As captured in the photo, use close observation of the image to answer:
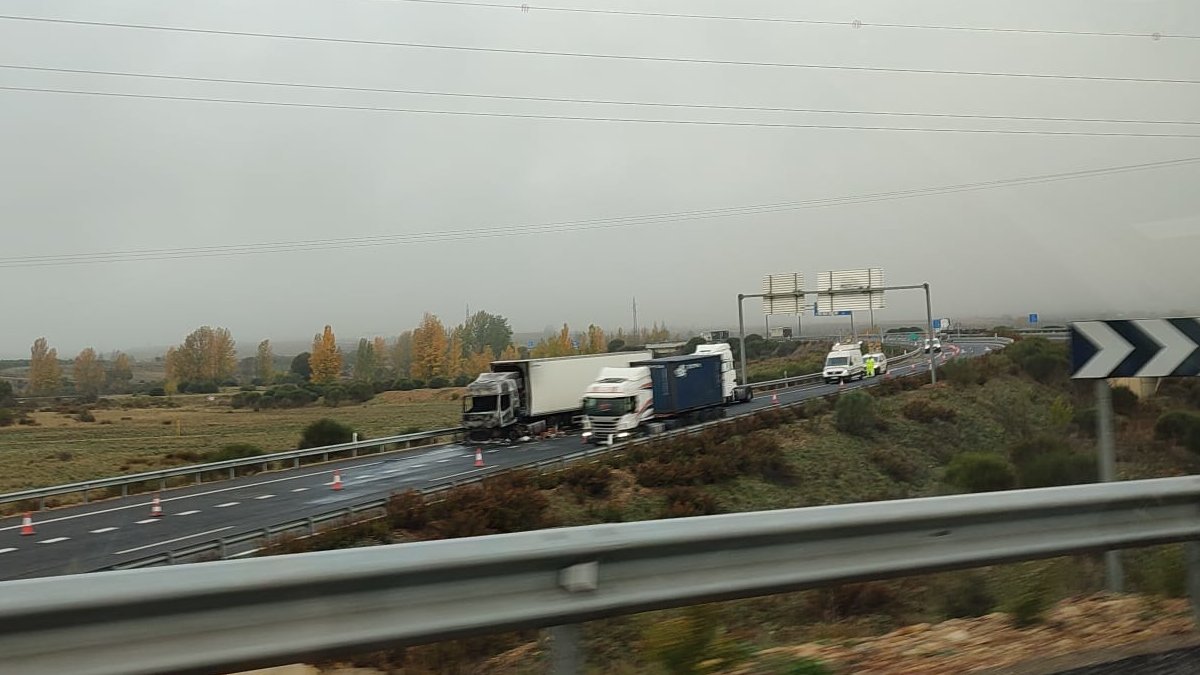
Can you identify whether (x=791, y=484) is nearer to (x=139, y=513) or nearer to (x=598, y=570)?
(x=139, y=513)

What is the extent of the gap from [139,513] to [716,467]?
8.06 meters

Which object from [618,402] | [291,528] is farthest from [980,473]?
[618,402]

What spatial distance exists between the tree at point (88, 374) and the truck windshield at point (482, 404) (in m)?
9.78

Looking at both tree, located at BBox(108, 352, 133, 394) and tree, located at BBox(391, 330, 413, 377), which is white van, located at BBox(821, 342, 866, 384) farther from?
tree, located at BBox(108, 352, 133, 394)

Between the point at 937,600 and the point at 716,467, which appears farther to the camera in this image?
the point at 716,467

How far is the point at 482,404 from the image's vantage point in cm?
2081

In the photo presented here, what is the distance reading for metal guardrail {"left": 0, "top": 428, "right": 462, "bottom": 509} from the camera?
8789mm

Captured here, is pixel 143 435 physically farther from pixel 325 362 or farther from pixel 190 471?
pixel 325 362

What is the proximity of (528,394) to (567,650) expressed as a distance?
21155 mm

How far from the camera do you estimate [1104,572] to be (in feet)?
21.1

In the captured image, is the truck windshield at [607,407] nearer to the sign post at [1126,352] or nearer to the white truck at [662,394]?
the white truck at [662,394]

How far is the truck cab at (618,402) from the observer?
2472cm

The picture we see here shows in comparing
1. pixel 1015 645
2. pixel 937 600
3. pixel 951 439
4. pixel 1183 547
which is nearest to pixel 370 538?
pixel 937 600

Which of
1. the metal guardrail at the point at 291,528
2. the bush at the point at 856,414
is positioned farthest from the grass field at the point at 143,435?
the bush at the point at 856,414
